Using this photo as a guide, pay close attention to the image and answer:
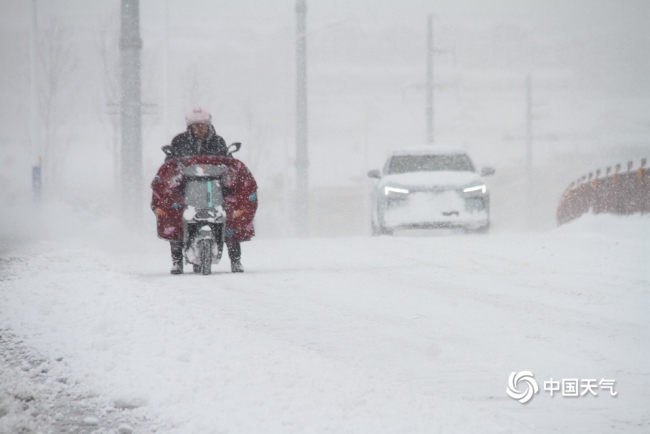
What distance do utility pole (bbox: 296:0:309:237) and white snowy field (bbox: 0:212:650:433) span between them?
48.5 feet

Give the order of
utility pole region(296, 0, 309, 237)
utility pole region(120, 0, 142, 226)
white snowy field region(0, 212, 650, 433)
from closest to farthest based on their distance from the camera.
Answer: white snowy field region(0, 212, 650, 433) → utility pole region(120, 0, 142, 226) → utility pole region(296, 0, 309, 237)

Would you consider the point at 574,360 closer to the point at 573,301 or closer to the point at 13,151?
the point at 573,301

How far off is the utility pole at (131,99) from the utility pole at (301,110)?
7.32 m

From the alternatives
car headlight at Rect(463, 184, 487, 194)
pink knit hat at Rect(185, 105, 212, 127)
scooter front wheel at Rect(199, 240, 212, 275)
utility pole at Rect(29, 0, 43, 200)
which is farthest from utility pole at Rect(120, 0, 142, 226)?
utility pole at Rect(29, 0, 43, 200)

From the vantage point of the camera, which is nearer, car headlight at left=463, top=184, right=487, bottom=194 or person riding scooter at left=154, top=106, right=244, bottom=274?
person riding scooter at left=154, top=106, right=244, bottom=274

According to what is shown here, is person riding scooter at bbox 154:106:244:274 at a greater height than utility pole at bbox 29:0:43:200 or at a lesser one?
lesser

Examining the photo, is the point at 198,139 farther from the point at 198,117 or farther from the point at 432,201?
the point at 432,201

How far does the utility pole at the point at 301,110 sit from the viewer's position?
84.8 ft

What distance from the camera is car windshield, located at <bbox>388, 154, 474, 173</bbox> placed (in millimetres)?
18020

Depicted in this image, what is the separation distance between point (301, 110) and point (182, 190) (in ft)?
53.9

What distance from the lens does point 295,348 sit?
589 centimetres

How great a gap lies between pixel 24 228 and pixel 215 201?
12970mm

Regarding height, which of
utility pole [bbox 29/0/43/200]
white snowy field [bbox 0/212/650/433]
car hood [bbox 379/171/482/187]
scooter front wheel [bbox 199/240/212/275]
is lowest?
white snowy field [bbox 0/212/650/433]

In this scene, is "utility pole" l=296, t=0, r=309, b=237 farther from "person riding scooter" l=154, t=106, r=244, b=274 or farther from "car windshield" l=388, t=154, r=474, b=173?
"person riding scooter" l=154, t=106, r=244, b=274
